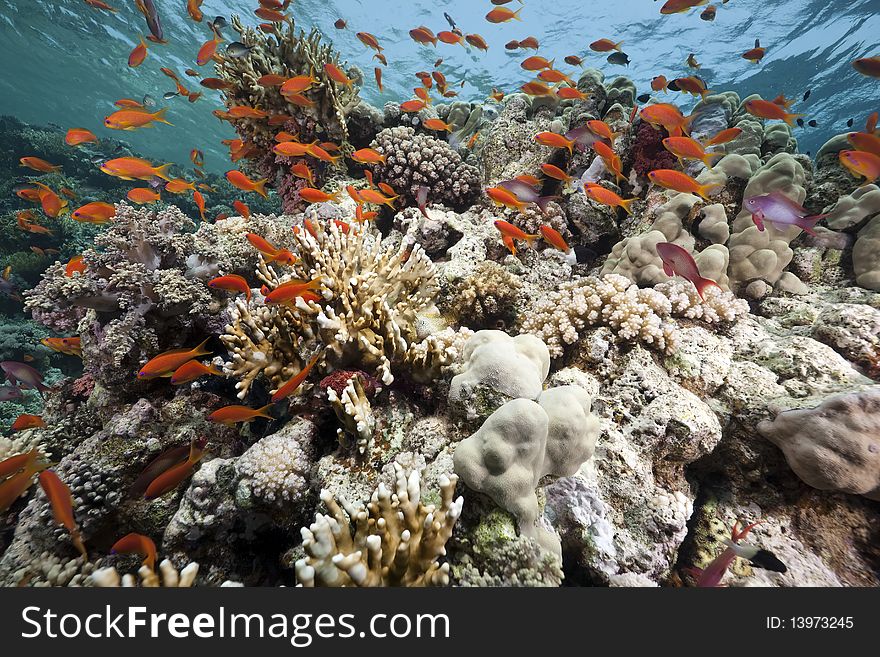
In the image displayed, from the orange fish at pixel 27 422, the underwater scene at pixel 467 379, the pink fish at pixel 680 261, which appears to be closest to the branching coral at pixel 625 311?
the underwater scene at pixel 467 379

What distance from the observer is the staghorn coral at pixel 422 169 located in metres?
5.59

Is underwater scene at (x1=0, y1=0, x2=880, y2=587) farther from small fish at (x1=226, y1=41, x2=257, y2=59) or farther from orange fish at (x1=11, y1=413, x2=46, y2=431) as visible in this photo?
small fish at (x1=226, y1=41, x2=257, y2=59)

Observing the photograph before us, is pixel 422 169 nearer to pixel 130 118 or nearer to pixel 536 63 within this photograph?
pixel 536 63

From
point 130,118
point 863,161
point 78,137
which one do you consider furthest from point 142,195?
point 863,161

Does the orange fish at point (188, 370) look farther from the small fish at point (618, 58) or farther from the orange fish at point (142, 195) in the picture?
the small fish at point (618, 58)

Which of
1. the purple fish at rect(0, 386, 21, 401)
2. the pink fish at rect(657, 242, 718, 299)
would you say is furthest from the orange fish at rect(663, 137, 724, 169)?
the purple fish at rect(0, 386, 21, 401)

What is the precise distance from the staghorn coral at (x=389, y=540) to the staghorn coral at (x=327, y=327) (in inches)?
35.1

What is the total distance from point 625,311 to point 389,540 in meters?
2.63

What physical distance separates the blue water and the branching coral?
78.7 feet

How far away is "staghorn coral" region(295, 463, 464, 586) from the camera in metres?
1.56

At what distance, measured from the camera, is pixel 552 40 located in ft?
87.8
